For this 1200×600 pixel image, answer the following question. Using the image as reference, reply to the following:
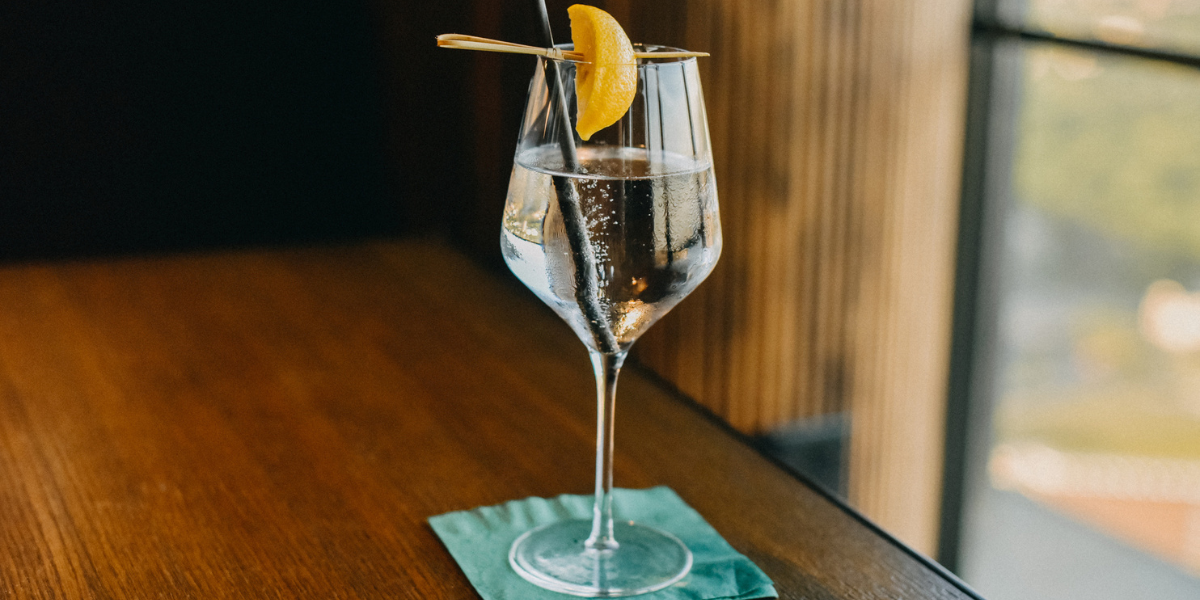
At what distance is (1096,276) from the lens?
2.22 metres

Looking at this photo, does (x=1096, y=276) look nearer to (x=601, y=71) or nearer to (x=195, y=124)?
(x=195, y=124)

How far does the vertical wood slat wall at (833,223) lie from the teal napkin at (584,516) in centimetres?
116

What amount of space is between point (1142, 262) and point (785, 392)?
0.73m

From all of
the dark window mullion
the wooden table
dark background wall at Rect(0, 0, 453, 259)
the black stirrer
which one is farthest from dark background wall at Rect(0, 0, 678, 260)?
the black stirrer

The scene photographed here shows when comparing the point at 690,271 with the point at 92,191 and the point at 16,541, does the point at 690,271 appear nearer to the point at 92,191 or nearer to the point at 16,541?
the point at 16,541

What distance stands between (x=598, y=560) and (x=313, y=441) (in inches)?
10.9

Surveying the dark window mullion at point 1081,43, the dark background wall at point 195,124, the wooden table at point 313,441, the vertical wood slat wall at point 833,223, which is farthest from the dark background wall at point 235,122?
the dark window mullion at point 1081,43

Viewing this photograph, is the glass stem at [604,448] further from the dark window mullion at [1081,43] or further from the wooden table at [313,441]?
the dark window mullion at [1081,43]

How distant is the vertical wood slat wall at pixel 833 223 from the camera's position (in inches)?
79.2

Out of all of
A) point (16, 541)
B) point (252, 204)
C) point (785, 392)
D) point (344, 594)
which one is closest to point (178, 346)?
point (16, 541)

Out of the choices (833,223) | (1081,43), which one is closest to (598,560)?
(833,223)

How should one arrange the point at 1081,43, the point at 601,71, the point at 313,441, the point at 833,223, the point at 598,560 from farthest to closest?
the point at 833,223, the point at 1081,43, the point at 313,441, the point at 598,560, the point at 601,71

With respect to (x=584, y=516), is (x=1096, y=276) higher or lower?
lower

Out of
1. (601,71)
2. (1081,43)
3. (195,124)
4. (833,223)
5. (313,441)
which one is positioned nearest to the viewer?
(601,71)
